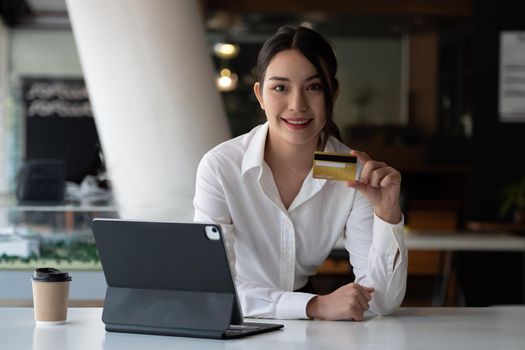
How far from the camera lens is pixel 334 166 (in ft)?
7.91

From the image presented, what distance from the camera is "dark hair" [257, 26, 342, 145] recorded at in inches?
106

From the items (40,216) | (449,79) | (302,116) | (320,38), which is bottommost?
(40,216)

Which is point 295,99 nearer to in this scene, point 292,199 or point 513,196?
point 292,199

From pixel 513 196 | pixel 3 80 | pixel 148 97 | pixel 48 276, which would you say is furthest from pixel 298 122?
pixel 3 80

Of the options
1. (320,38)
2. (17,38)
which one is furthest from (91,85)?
(17,38)

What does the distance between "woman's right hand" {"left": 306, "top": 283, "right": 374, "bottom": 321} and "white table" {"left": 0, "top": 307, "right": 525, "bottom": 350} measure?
26mm

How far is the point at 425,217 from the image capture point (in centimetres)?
1077

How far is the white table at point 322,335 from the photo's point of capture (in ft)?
6.96

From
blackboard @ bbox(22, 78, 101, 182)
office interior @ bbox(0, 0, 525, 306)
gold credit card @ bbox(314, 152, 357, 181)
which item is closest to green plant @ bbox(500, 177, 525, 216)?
office interior @ bbox(0, 0, 525, 306)

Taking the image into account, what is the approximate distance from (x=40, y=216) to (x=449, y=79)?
908cm

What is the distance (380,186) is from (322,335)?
1.65ft

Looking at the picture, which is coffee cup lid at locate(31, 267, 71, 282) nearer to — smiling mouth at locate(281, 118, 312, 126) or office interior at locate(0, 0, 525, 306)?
smiling mouth at locate(281, 118, 312, 126)

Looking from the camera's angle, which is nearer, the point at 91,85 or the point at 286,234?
the point at 286,234

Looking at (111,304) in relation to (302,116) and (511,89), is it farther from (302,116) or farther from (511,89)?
(511,89)
